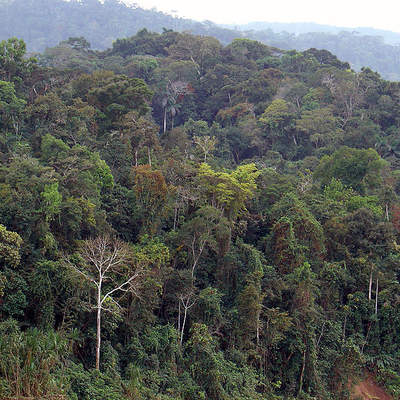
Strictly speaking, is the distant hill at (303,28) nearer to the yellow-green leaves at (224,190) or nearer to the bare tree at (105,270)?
the yellow-green leaves at (224,190)

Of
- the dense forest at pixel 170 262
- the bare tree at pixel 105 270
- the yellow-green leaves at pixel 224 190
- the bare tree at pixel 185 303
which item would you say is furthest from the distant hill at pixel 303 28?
the bare tree at pixel 105 270

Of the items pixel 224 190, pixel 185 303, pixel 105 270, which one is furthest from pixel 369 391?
pixel 105 270

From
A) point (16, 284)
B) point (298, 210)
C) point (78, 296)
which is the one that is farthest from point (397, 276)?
point (16, 284)

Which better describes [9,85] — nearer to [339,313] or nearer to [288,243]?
[288,243]

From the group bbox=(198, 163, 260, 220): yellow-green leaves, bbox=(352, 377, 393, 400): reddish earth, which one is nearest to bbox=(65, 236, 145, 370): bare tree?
bbox=(198, 163, 260, 220): yellow-green leaves

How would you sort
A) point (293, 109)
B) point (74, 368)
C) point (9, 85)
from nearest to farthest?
1. point (74, 368)
2. point (9, 85)
3. point (293, 109)

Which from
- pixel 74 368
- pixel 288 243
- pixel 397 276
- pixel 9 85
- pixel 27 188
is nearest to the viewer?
pixel 74 368

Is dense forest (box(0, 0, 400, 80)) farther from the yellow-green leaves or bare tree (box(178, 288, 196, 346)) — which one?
bare tree (box(178, 288, 196, 346))
